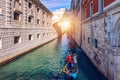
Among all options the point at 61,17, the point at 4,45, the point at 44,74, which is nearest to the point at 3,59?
the point at 4,45

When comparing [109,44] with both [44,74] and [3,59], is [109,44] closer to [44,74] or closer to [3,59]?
[44,74]

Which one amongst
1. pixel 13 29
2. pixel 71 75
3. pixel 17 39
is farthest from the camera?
pixel 17 39

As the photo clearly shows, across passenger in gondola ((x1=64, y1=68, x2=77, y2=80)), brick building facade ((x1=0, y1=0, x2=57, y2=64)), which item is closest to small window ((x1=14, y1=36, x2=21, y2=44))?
brick building facade ((x1=0, y1=0, x2=57, y2=64))

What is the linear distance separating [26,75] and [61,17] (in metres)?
32.4

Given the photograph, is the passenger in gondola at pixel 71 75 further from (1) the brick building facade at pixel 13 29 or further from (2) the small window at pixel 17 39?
(2) the small window at pixel 17 39

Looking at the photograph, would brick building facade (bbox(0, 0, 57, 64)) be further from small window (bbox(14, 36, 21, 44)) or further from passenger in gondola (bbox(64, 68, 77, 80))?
passenger in gondola (bbox(64, 68, 77, 80))

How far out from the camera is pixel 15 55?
15828mm

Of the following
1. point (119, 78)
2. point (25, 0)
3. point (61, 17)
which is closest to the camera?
point (119, 78)

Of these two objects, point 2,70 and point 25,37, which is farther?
point 25,37

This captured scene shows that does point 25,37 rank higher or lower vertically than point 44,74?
higher

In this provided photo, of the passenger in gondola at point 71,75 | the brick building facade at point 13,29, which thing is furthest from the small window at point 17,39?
the passenger in gondola at point 71,75

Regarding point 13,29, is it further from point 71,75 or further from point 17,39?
point 71,75

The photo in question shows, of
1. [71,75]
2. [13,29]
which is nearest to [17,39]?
[13,29]

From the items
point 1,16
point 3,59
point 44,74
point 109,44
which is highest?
point 1,16
